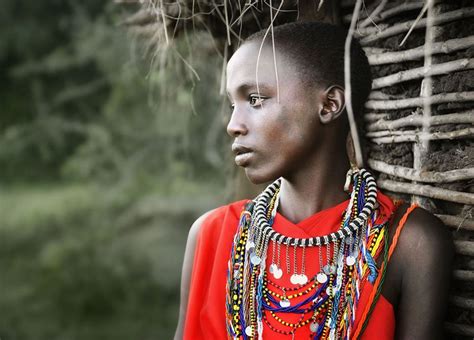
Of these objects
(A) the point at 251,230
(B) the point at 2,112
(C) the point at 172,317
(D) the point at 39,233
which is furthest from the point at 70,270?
(A) the point at 251,230

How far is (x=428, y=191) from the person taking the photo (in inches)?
84.7

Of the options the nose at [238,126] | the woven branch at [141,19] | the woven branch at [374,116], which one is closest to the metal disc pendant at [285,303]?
the nose at [238,126]

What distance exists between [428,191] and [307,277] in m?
0.44

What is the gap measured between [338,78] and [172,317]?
294 inches

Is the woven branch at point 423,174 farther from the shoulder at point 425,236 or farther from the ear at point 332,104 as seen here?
the ear at point 332,104

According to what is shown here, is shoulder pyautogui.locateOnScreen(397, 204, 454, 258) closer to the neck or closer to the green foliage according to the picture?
the neck

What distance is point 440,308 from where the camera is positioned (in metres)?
1.98

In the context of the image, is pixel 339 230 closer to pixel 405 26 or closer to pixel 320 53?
pixel 320 53

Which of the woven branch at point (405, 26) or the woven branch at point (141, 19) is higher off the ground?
the woven branch at point (141, 19)

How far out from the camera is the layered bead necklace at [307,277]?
2.04m

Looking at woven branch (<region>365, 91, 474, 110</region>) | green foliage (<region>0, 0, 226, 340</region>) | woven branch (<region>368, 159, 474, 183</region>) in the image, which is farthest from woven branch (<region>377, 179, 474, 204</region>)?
green foliage (<region>0, 0, 226, 340</region>)

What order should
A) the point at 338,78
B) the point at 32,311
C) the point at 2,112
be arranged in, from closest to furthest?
the point at 338,78, the point at 2,112, the point at 32,311

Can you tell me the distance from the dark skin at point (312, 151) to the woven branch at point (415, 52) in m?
0.26

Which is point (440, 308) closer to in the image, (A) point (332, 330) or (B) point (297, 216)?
(A) point (332, 330)
